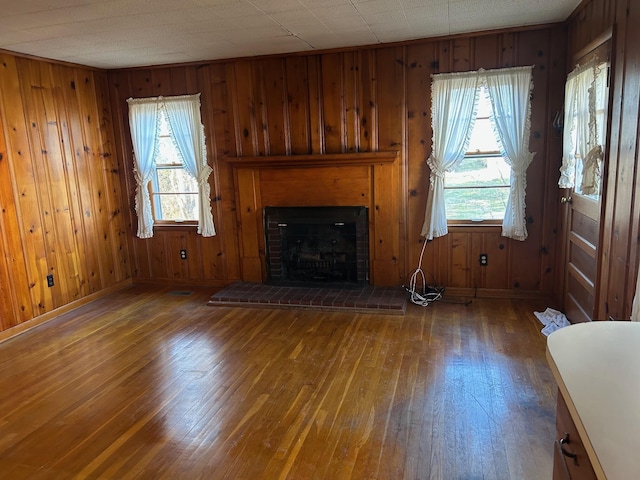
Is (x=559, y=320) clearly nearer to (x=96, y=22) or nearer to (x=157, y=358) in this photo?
(x=157, y=358)

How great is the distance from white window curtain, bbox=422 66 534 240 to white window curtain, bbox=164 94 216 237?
2362 millimetres

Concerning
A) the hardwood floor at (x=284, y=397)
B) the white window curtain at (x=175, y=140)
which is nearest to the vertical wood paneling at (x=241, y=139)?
the white window curtain at (x=175, y=140)

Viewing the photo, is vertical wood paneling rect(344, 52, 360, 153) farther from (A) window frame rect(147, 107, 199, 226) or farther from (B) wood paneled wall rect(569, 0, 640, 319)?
(B) wood paneled wall rect(569, 0, 640, 319)

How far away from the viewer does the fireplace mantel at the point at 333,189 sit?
452cm

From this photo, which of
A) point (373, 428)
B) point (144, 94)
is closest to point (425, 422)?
point (373, 428)

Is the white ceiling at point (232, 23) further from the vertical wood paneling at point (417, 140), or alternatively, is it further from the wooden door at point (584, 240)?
the wooden door at point (584, 240)

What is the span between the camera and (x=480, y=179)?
4367 millimetres

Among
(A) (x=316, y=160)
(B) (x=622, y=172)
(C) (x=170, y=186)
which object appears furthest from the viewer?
(C) (x=170, y=186)

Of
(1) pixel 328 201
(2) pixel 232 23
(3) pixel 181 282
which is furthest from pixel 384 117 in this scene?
(3) pixel 181 282

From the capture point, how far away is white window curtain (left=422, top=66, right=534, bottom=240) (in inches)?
160

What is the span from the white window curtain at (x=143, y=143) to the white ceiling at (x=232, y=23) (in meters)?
0.69

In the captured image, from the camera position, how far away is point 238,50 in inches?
172

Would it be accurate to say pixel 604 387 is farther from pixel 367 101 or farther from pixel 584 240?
pixel 367 101

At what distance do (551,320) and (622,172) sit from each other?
1.55 m
